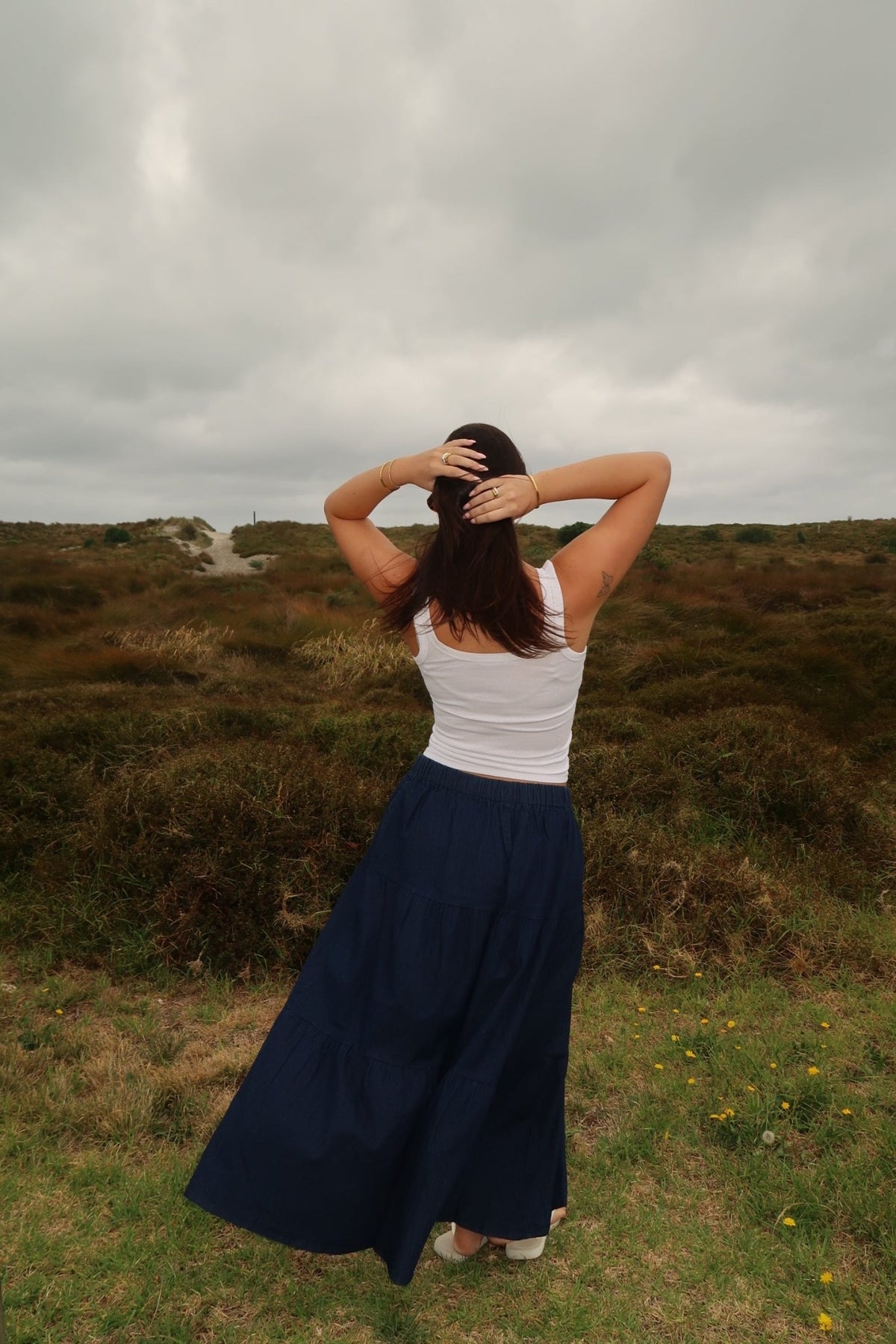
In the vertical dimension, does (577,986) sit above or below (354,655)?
below

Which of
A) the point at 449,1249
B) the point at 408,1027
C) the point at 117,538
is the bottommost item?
the point at 449,1249

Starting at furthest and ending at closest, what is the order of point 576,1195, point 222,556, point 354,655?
point 222,556 → point 354,655 → point 576,1195

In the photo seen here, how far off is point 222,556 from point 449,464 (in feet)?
100

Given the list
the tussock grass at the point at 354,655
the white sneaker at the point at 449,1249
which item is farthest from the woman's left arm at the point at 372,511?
the tussock grass at the point at 354,655

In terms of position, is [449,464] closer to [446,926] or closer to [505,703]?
[505,703]

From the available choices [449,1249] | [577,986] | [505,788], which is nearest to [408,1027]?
[505,788]

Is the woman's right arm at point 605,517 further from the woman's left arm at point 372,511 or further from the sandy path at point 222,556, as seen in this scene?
the sandy path at point 222,556

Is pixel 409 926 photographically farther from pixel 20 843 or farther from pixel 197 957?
pixel 20 843

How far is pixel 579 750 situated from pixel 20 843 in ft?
12.5

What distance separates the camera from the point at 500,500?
184 centimetres

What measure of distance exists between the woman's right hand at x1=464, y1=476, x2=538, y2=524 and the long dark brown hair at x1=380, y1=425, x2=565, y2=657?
0.12 ft

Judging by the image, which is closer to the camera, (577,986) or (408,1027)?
(408,1027)

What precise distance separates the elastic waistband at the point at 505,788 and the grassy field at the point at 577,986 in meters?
1.43

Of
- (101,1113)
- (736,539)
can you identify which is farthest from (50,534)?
(101,1113)
